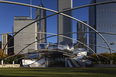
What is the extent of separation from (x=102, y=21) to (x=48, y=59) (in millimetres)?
50918

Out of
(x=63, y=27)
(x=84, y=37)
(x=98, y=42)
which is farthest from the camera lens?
(x=84, y=37)

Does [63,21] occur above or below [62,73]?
above

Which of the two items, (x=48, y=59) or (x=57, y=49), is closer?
(x=57, y=49)

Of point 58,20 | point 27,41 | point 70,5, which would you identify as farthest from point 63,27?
point 27,41

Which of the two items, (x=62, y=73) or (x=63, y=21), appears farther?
(x=63, y=21)

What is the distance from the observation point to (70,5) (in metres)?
184

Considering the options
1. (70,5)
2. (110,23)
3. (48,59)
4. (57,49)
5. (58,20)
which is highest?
(70,5)

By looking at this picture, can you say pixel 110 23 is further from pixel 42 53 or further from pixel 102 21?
pixel 42 53

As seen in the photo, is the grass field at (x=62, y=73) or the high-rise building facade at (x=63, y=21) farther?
the high-rise building facade at (x=63, y=21)

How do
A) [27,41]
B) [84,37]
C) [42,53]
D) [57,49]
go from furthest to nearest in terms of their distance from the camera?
[84,37] < [27,41] < [42,53] < [57,49]

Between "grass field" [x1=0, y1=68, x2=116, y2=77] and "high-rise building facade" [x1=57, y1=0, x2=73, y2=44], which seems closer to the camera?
"grass field" [x1=0, y1=68, x2=116, y2=77]

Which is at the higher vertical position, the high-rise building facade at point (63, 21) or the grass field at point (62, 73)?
the high-rise building facade at point (63, 21)

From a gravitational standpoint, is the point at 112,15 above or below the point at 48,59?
above

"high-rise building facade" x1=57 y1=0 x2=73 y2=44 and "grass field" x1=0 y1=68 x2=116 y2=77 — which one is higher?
"high-rise building facade" x1=57 y1=0 x2=73 y2=44
